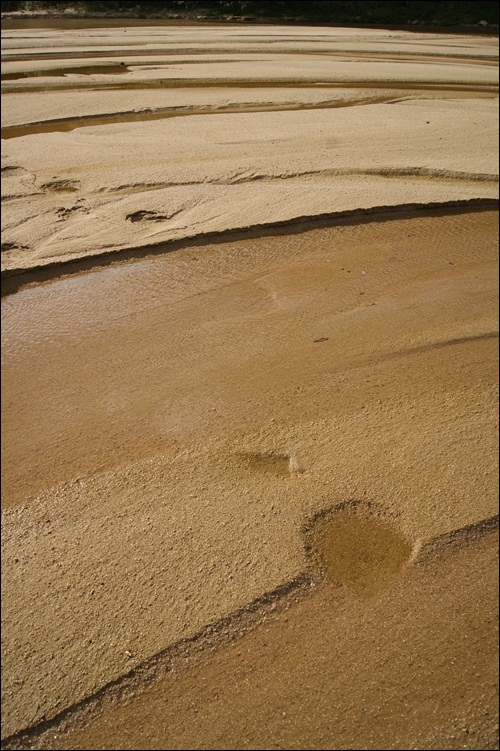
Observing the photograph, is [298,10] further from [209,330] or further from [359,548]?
[359,548]

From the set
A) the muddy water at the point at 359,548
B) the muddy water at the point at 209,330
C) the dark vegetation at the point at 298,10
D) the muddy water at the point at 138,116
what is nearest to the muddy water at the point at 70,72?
the muddy water at the point at 138,116

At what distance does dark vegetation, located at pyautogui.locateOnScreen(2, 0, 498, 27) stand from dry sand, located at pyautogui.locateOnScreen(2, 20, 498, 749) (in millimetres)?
16111

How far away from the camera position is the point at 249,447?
7.54 ft

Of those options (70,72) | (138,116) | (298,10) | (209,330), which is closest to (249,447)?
(209,330)

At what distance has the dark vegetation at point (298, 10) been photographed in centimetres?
1769

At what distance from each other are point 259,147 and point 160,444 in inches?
148

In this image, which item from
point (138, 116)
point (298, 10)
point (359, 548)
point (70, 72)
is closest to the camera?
point (359, 548)

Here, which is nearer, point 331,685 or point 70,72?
point 331,685

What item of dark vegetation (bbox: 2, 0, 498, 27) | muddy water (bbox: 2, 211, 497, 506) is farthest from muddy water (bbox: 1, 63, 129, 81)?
dark vegetation (bbox: 2, 0, 498, 27)

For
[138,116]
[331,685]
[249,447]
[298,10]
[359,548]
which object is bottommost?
[331,685]

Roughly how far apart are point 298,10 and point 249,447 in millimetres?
21434

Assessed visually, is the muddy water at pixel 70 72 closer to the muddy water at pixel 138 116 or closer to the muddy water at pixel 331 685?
the muddy water at pixel 138 116

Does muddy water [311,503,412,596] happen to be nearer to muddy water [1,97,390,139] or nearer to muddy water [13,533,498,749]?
muddy water [13,533,498,749]

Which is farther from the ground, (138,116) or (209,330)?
(138,116)
